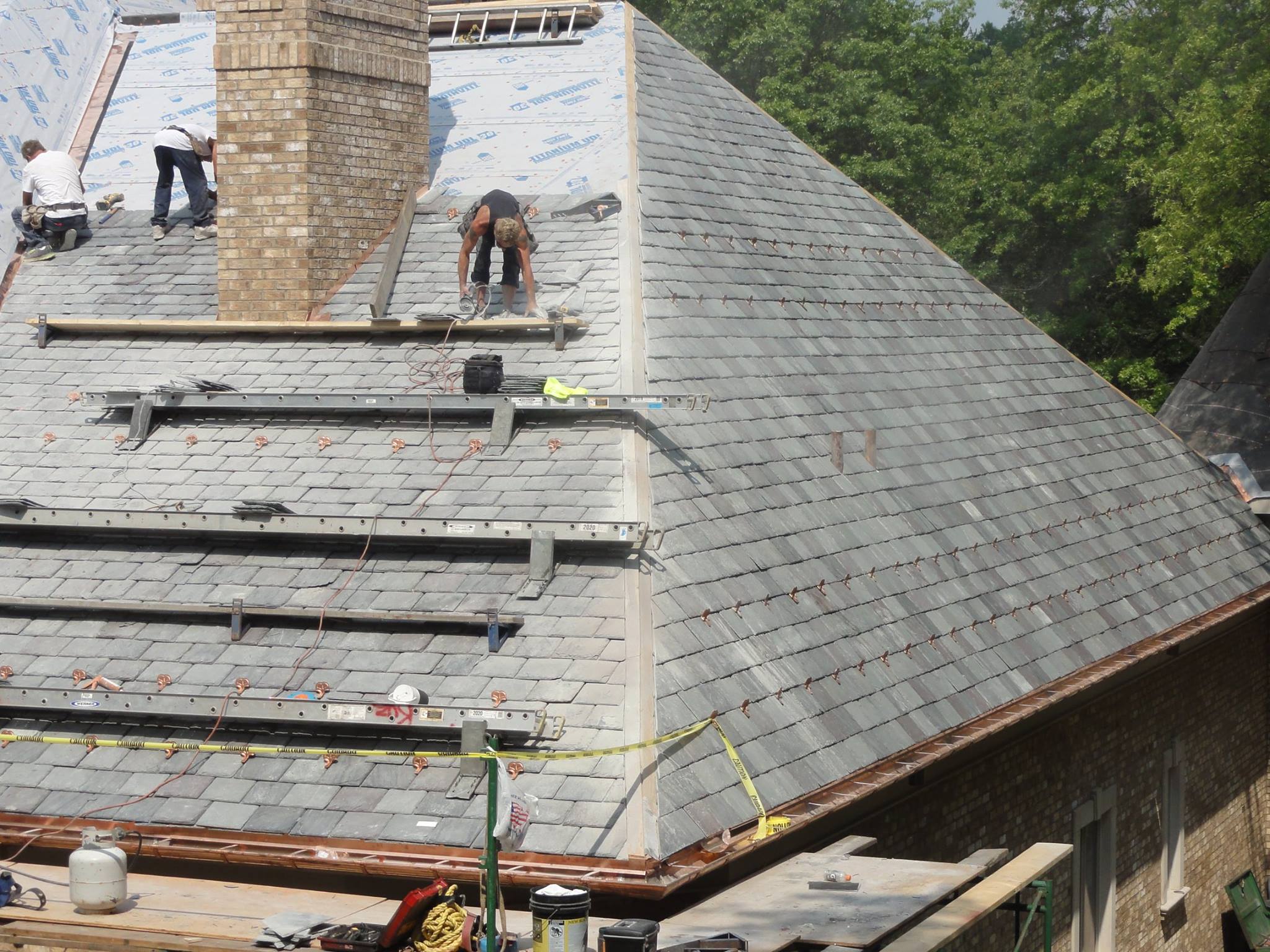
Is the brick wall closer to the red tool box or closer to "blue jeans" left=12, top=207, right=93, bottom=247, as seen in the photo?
the red tool box

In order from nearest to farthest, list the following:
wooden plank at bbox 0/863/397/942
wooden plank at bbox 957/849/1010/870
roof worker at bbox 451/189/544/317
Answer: wooden plank at bbox 0/863/397/942
wooden plank at bbox 957/849/1010/870
roof worker at bbox 451/189/544/317

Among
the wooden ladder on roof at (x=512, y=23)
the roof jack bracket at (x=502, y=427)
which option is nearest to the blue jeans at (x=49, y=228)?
the wooden ladder on roof at (x=512, y=23)

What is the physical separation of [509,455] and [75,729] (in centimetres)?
337

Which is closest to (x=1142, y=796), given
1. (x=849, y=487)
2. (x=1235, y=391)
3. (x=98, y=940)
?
(x=849, y=487)

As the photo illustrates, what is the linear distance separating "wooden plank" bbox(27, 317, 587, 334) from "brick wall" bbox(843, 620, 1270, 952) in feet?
15.4

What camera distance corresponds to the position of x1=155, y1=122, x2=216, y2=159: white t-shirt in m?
14.8

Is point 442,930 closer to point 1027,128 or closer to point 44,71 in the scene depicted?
point 44,71

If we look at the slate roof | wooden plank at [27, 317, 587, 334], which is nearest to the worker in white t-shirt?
wooden plank at [27, 317, 587, 334]

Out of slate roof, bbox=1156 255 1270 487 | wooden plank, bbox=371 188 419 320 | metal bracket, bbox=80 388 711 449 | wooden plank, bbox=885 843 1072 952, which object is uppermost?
wooden plank, bbox=371 188 419 320

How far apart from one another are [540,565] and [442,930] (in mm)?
2880

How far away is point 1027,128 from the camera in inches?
1528

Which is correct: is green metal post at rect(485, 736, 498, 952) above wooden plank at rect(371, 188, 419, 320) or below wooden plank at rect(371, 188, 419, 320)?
below

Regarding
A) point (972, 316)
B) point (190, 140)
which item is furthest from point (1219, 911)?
point (190, 140)

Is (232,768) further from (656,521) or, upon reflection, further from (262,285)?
→ (262,285)
